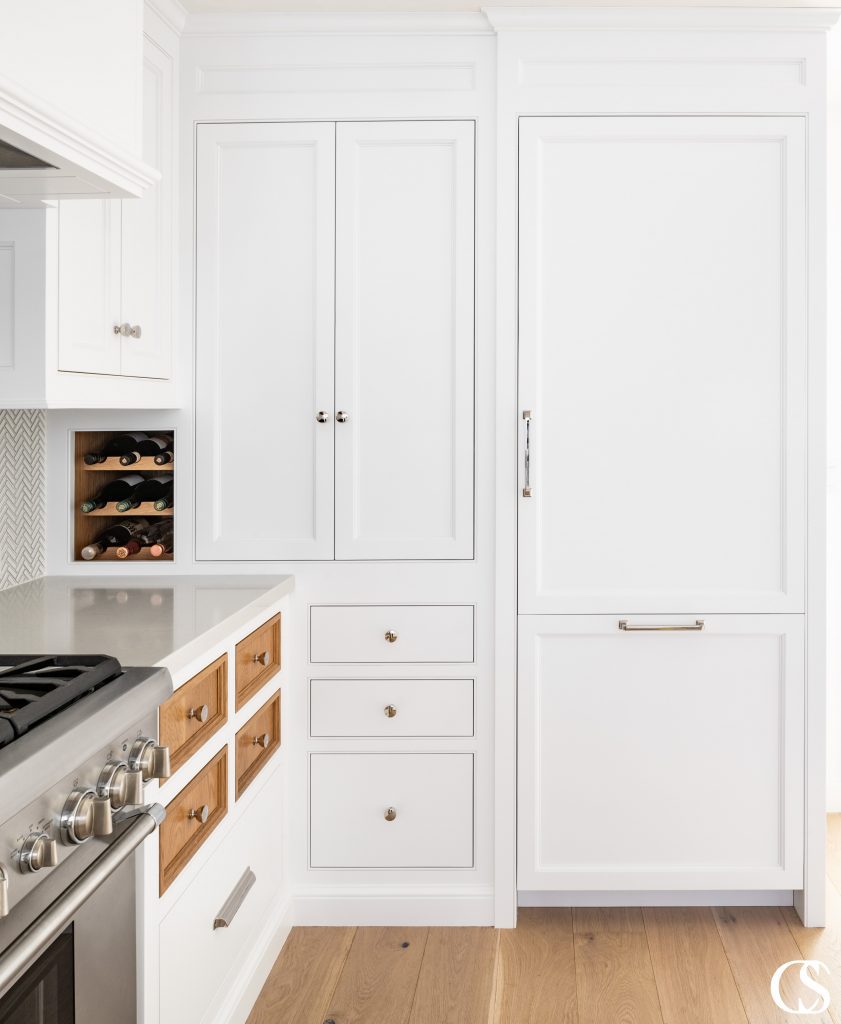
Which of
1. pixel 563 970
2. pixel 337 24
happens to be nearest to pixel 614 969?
pixel 563 970

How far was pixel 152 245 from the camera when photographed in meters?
2.46

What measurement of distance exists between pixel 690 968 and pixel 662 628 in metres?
0.84

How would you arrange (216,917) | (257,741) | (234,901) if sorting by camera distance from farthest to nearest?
(257,741) < (234,901) < (216,917)

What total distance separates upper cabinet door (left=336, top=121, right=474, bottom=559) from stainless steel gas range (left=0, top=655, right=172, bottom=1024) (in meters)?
1.15

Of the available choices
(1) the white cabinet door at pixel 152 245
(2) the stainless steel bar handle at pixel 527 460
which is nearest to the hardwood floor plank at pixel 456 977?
(2) the stainless steel bar handle at pixel 527 460

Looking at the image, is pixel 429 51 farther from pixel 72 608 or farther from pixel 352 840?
pixel 352 840

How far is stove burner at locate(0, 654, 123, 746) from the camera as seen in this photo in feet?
4.09

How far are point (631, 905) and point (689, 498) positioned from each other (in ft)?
3.76

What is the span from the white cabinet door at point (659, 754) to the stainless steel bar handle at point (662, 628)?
0.8 inches

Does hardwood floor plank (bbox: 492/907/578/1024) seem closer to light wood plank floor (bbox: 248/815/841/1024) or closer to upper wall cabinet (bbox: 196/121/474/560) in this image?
light wood plank floor (bbox: 248/815/841/1024)

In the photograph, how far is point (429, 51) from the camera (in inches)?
103

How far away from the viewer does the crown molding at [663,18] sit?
2.54m

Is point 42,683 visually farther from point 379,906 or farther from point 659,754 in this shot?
point 659,754

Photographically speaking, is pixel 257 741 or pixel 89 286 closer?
pixel 89 286
